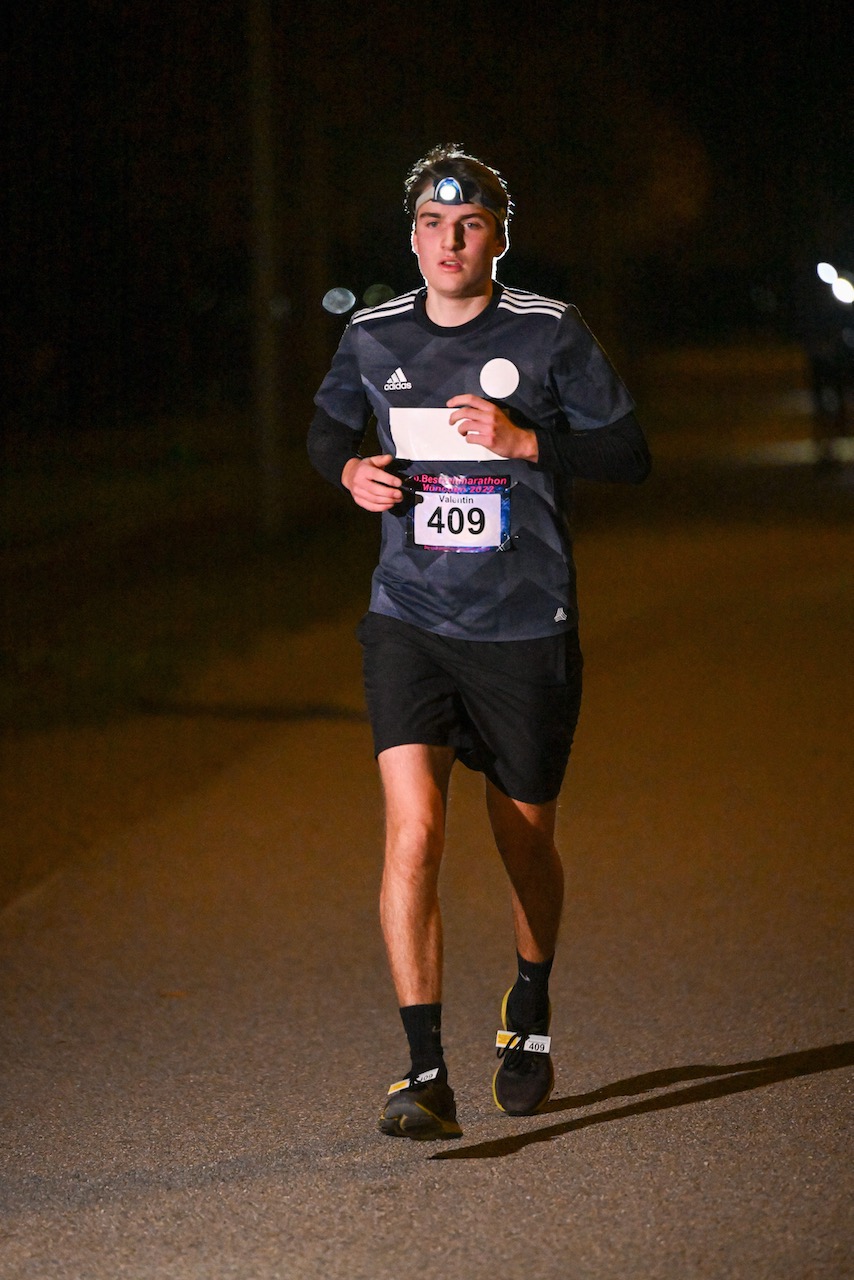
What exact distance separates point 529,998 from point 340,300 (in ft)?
185

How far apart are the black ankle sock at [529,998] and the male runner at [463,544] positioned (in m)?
0.06

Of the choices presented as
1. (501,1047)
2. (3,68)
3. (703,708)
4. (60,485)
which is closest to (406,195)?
(501,1047)

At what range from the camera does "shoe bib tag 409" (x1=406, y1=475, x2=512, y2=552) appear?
4934mm

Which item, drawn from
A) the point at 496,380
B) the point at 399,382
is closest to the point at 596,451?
the point at 496,380

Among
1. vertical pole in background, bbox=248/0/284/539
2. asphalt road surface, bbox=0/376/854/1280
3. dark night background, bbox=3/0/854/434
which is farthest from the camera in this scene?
dark night background, bbox=3/0/854/434

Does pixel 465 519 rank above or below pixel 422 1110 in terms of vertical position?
above

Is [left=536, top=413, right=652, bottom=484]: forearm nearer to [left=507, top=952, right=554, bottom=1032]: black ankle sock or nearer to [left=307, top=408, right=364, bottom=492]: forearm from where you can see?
[left=307, top=408, right=364, bottom=492]: forearm

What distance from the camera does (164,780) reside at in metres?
9.49

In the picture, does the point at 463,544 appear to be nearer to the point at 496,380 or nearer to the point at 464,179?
the point at 496,380

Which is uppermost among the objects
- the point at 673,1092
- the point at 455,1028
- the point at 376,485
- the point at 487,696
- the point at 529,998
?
the point at 376,485

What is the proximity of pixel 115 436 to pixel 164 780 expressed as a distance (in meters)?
27.9

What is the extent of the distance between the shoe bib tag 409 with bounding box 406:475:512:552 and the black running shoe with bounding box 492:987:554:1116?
47.0 inches

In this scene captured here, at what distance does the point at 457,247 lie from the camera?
16.1 ft

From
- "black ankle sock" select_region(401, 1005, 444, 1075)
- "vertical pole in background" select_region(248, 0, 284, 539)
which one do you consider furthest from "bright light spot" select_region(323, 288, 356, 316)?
"black ankle sock" select_region(401, 1005, 444, 1075)
